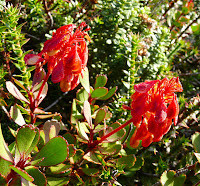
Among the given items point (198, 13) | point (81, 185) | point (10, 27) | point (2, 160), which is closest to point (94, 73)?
point (10, 27)

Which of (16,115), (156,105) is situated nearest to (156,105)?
(156,105)

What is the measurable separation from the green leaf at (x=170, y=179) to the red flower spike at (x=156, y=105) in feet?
1.27

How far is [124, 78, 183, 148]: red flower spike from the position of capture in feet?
3.28

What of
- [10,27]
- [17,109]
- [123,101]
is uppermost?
[10,27]

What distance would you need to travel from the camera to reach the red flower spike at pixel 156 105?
3.28 feet

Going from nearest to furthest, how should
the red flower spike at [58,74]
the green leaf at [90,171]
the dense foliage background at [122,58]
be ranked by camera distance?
the red flower spike at [58,74], the green leaf at [90,171], the dense foliage background at [122,58]

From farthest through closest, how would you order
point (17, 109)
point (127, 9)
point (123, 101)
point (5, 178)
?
1. point (127, 9)
2. point (123, 101)
3. point (17, 109)
4. point (5, 178)

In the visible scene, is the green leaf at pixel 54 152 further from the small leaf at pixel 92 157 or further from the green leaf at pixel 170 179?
the green leaf at pixel 170 179

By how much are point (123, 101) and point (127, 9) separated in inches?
26.8

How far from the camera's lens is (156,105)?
1.02 metres

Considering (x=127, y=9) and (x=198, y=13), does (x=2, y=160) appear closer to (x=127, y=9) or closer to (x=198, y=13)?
(x=127, y=9)

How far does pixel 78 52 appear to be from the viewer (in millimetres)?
1133

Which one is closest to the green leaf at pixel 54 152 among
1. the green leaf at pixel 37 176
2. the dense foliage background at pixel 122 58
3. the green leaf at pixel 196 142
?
the green leaf at pixel 37 176

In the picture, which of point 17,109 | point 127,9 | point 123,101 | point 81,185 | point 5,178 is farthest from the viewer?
point 127,9
